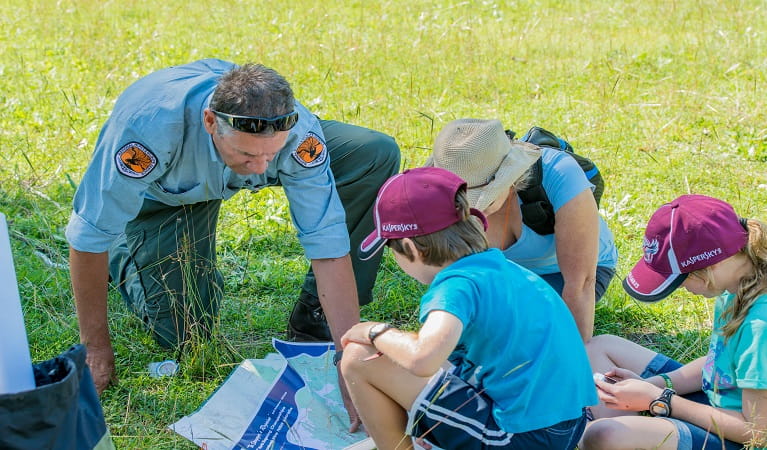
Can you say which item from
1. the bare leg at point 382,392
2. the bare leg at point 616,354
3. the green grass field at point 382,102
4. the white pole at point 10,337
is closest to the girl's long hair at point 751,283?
the bare leg at point 616,354

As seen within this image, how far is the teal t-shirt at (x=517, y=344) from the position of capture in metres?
2.43

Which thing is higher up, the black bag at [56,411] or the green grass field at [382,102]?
the black bag at [56,411]

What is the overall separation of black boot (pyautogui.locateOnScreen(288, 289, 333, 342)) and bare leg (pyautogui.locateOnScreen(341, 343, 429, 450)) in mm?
1177

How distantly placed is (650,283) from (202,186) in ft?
6.05

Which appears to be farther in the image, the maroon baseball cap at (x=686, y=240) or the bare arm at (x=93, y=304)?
the bare arm at (x=93, y=304)

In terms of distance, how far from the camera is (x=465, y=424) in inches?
101

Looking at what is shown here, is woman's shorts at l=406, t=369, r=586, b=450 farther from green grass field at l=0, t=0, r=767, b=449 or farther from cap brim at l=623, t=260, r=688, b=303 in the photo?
green grass field at l=0, t=0, r=767, b=449

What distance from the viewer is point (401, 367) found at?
262 cm

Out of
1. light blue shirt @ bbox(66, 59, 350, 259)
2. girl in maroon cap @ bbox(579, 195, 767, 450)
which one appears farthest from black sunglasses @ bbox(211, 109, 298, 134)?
girl in maroon cap @ bbox(579, 195, 767, 450)

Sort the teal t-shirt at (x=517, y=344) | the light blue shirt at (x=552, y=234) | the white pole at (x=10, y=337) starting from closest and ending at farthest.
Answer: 1. the white pole at (x=10, y=337)
2. the teal t-shirt at (x=517, y=344)
3. the light blue shirt at (x=552, y=234)

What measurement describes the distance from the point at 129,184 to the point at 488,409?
1553 mm

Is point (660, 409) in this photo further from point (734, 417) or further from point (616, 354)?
point (616, 354)

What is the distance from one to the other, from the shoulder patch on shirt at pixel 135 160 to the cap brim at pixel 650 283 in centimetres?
176

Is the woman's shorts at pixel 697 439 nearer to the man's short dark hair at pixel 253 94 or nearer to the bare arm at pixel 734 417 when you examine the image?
the bare arm at pixel 734 417
